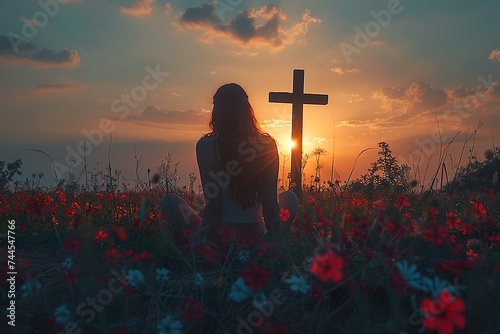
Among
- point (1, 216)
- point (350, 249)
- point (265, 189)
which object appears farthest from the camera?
point (1, 216)

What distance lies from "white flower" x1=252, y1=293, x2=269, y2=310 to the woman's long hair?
1.63 m

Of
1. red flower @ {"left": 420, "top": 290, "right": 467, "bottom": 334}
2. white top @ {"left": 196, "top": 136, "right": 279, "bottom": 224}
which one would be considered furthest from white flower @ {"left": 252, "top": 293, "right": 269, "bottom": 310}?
white top @ {"left": 196, "top": 136, "right": 279, "bottom": 224}

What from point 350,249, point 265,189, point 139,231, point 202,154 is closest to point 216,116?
point 202,154

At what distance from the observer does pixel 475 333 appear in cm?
244

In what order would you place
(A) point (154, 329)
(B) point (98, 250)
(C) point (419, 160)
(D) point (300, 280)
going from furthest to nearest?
(C) point (419, 160) → (B) point (98, 250) → (A) point (154, 329) → (D) point (300, 280)

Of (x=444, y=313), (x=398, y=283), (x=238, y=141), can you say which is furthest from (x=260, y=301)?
(x=238, y=141)

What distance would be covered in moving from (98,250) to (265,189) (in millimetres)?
1454

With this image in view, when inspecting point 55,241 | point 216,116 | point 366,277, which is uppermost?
point 216,116

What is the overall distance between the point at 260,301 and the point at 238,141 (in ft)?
6.13

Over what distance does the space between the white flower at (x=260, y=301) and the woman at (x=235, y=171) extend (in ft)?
5.05

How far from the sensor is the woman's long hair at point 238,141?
419 centimetres

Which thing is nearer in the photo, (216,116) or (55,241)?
(216,116)

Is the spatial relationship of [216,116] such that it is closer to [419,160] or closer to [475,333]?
[475,333]

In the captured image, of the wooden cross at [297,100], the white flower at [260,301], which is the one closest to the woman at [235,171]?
the white flower at [260,301]
